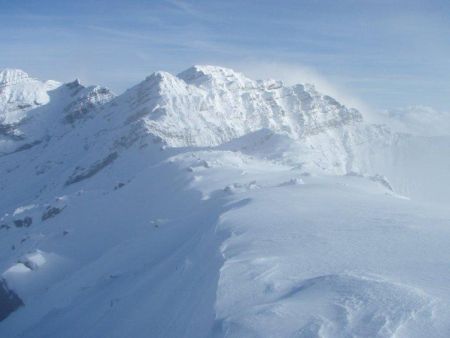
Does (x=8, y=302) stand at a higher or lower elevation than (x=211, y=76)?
lower

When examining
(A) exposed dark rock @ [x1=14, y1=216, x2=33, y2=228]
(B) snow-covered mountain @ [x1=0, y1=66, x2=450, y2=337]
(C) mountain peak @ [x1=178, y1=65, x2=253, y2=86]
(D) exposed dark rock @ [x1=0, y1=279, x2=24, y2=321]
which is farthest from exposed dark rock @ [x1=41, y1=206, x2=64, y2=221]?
(C) mountain peak @ [x1=178, y1=65, x2=253, y2=86]

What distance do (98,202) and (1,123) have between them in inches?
5776

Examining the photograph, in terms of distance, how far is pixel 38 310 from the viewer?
38.6 metres

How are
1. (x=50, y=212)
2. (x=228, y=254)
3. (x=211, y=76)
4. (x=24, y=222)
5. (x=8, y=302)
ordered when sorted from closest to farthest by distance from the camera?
(x=228, y=254) < (x=8, y=302) < (x=50, y=212) < (x=24, y=222) < (x=211, y=76)

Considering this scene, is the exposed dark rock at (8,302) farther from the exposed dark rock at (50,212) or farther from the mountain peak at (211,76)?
the mountain peak at (211,76)

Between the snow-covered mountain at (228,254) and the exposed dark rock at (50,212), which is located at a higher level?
the snow-covered mountain at (228,254)

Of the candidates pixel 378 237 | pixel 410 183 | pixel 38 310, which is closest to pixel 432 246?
pixel 378 237

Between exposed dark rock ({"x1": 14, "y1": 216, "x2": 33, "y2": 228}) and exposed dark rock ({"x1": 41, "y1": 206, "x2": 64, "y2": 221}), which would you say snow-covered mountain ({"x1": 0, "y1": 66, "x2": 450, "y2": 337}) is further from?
exposed dark rock ({"x1": 41, "y1": 206, "x2": 64, "y2": 221})

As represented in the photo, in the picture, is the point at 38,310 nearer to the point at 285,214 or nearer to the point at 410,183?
the point at 285,214

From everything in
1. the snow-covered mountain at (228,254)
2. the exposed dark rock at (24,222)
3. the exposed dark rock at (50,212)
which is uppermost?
the snow-covered mountain at (228,254)

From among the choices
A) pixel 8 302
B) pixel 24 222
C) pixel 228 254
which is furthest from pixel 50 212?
pixel 228 254

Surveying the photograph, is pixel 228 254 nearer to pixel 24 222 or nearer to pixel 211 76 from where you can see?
pixel 24 222

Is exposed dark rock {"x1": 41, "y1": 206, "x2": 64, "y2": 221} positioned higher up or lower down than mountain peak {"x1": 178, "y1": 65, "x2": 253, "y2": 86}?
lower down

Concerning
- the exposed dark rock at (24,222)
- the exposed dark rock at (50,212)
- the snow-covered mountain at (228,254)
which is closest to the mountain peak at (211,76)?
the snow-covered mountain at (228,254)
